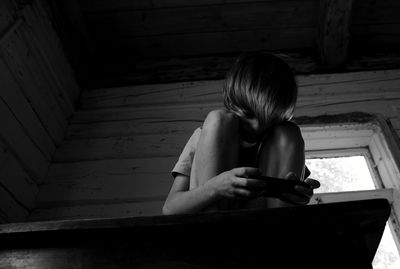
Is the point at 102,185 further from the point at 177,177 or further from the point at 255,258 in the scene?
the point at 255,258

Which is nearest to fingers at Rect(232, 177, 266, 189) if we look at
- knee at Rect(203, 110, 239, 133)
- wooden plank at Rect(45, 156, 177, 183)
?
knee at Rect(203, 110, 239, 133)

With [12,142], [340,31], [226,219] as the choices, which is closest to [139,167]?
[12,142]

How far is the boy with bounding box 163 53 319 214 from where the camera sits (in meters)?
1.00

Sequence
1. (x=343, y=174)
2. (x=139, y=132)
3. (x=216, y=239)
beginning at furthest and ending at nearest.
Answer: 1. (x=139, y=132)
2. (x=343, y=174)
3. (x=216, y=239)

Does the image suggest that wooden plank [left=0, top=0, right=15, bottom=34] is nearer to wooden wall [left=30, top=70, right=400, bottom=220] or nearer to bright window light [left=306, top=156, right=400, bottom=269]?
wooden wall [left=30, top=70, right=400, bottom=220]

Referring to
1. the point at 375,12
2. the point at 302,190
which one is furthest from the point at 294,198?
the point at 375,12

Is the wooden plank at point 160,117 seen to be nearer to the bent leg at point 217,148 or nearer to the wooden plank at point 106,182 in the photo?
the wooden plank at point 106,182

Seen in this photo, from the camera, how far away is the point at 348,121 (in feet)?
8.05

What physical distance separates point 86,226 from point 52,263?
135 mm

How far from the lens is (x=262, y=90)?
1.22 meters

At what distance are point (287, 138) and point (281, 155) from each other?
0.06 meters

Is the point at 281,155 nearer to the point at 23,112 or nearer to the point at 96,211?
the point at 96,211

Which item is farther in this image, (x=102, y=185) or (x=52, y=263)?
(x=102, y=185)

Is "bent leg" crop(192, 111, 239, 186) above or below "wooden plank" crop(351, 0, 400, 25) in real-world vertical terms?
above
